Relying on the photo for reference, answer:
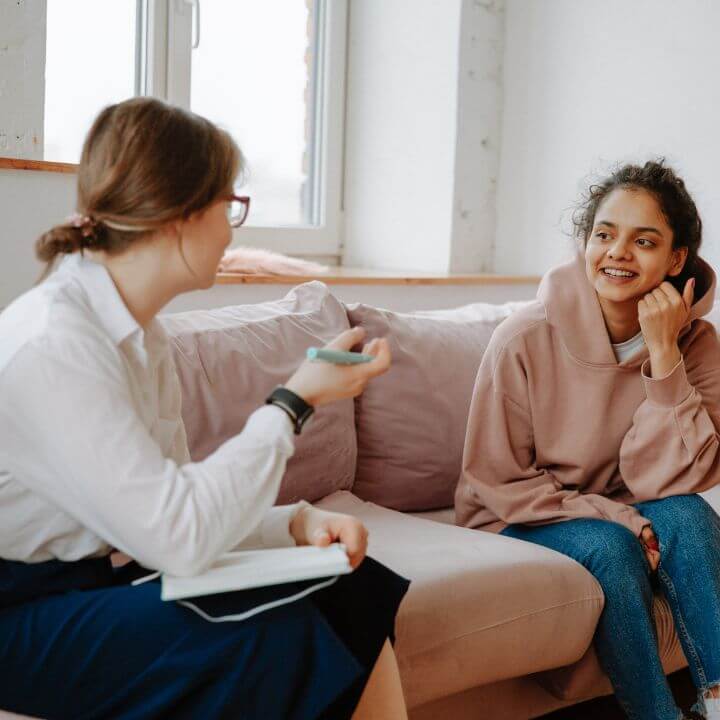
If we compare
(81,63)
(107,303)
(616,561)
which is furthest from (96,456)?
(81,63)

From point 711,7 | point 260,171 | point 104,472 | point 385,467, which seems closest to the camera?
point 104,472

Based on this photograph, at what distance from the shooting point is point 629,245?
6.34 feet

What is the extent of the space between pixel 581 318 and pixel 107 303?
1073mm

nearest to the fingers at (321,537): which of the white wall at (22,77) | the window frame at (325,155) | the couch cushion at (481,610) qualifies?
the couch cushion at (481,610)

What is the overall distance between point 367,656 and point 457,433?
0.99m

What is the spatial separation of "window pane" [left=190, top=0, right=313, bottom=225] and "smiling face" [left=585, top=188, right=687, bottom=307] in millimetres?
1703

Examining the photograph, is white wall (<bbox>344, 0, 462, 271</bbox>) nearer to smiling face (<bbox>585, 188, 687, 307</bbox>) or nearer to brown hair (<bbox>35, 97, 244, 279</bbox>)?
smiling face (<bbox>585, 188, 687, 307</bbox>)

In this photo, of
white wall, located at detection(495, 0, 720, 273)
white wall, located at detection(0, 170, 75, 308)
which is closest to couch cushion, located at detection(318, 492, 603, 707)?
white wall, located at detection(0, 170, 75, 308)

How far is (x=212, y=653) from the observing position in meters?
1.13

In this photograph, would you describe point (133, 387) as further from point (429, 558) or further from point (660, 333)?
point (660, 333)

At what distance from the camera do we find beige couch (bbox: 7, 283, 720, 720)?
5.36ft

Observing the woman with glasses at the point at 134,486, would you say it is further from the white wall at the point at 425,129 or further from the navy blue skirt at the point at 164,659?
the white wall at the point at 425,129

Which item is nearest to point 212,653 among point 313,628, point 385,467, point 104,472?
point 313,628

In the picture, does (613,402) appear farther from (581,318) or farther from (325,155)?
(325,155)
